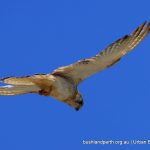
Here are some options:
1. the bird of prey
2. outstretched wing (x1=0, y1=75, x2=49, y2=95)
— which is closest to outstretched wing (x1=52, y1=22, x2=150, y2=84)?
the bird of prey

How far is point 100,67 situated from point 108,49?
0.51 metres

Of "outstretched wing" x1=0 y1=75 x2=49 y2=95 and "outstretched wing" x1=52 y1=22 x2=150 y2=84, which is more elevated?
"outstretched wing" x1=52 y1=22 x2=150 y2=84

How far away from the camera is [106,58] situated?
645 inches

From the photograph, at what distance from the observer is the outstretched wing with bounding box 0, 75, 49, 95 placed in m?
15.9

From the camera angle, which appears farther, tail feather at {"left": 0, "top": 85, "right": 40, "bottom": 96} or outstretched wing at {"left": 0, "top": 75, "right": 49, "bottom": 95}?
tail feather at {"left": 0, "top": 85, "right": 40, "bottom": 96}

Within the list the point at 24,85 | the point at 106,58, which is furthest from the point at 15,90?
the point at 106,58

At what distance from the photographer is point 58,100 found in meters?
16.4

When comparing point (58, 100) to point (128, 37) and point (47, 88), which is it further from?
point (128, 37)

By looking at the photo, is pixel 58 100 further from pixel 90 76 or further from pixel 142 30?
pixel 142 30

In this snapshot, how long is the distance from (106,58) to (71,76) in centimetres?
77

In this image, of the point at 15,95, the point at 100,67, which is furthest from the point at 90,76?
the point at 15,95

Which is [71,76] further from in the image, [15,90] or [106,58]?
[15,90]

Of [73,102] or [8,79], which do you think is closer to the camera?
[8,79]

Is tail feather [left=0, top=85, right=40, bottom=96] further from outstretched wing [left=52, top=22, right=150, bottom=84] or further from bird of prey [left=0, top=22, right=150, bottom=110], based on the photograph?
outstretched wing [left=52, top=22, right=150, bottom=84]
